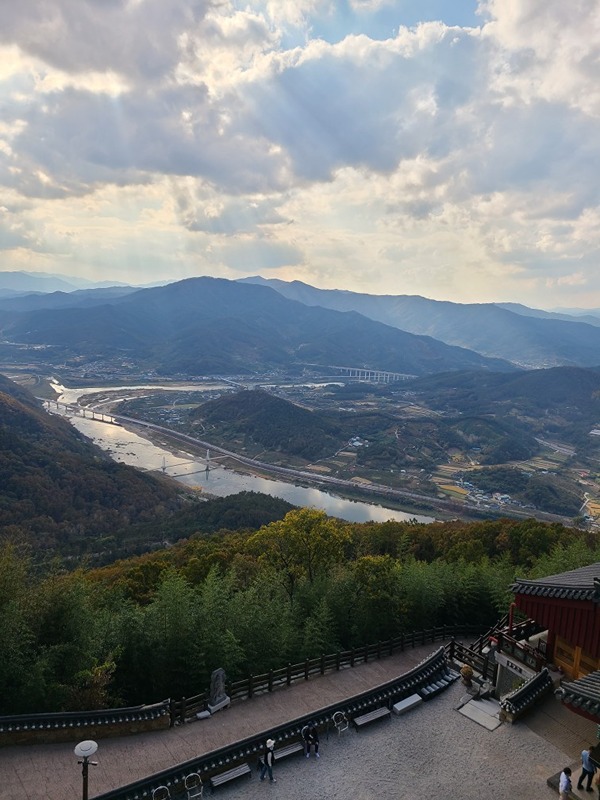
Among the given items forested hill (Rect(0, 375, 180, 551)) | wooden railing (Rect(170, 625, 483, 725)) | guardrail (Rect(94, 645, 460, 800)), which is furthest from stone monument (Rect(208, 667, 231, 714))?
forested hill (Rect(0, 375, 180, 551))

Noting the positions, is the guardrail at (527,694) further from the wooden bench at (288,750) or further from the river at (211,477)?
the river at (211,477)

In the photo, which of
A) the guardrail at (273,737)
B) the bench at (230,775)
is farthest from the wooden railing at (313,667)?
the bench at (230,775)

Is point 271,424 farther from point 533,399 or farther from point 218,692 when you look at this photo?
point 218,692

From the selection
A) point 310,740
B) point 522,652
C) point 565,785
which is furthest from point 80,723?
point 522,652

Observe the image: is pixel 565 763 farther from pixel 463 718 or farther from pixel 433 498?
pixel 433 498

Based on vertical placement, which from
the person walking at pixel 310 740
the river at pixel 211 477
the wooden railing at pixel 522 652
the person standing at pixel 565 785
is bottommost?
the river at pixel 211 477
